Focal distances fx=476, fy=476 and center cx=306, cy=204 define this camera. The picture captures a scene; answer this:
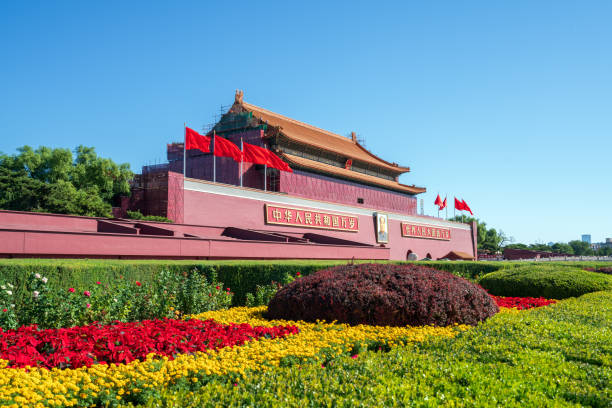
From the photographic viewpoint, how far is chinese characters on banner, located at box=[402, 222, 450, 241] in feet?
112

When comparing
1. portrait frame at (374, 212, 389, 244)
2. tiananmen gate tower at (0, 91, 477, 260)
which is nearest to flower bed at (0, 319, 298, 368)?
tiananmen gate tower at (0, 91, 477, 260)

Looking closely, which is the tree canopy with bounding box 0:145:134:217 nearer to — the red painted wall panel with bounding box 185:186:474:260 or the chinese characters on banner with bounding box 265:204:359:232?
the red painted wall panel with bounding box 185:186:474:260

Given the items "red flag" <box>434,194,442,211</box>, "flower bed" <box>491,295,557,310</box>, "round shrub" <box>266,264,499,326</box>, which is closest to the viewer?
"round shrub" <box>266,264,499,326</box>

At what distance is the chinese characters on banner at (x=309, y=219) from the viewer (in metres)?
23.9

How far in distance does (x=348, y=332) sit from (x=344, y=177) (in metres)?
27.8

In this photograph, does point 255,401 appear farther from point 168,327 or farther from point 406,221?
point 406,221

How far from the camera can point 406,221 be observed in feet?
113

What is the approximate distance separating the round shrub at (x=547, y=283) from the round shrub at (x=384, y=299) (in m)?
4.47

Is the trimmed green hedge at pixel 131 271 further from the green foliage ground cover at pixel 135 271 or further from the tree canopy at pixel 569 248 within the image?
the tree canopy at pixel 569 248

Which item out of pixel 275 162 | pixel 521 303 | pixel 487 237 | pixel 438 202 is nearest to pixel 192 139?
pixel 275 162

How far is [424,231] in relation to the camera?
36531 mm

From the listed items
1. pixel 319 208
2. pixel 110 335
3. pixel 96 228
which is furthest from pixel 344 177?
pixel 110 335

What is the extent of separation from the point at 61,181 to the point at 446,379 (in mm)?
25935

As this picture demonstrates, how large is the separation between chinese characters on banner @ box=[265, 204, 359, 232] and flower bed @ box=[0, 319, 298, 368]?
1862 cm
